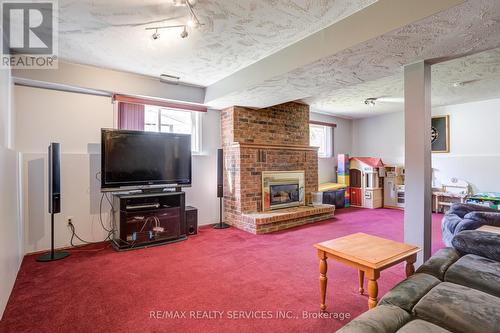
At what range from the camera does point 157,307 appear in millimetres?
2041

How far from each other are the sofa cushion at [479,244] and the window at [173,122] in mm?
3742

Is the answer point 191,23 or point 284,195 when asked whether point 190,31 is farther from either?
point 284,195

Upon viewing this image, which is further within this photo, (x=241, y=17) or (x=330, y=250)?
(x=241, y=17)

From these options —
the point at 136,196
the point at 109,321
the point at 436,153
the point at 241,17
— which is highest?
the point at 241,17

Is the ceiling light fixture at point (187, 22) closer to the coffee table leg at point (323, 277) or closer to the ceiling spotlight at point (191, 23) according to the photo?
the ceiling spotlight at point (191, 23)

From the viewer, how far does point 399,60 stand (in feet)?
8.18

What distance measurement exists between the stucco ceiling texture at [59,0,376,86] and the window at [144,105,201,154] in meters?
0.89

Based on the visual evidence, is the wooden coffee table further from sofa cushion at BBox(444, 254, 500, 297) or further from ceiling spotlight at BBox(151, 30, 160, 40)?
ceiling spotlight at BBox(151, 30, 160, 40)

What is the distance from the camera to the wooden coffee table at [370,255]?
5.30 feet

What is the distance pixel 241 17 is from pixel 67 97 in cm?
267

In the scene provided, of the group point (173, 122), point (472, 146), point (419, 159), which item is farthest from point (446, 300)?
point (472, 146)

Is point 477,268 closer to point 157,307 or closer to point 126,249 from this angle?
Result: point 157,307

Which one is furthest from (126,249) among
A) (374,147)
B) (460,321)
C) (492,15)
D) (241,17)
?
(374,147)

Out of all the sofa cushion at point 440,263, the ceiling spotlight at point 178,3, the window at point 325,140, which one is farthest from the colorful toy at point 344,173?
the ceiling spotlight at point 178,3
